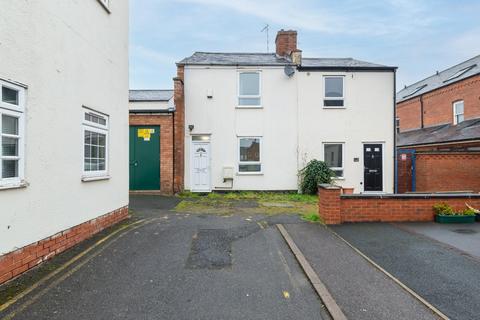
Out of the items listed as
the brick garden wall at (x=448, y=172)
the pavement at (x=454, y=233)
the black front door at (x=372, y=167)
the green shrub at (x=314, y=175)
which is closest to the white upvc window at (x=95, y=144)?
the pavement at (x=454, y=233)

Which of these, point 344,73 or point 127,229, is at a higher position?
point 344,73

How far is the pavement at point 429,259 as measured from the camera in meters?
3.64

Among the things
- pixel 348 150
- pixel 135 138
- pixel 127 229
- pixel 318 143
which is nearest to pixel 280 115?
pixel 318 143

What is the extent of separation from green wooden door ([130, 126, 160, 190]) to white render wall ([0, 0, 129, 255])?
5.71 meters

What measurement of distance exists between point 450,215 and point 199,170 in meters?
9.58

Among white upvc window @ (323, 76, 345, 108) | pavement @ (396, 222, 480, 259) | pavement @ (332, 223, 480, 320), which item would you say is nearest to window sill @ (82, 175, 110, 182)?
pavement @ (332, 223, 480, 320)

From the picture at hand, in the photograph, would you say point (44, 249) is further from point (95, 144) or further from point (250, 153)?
→ point (250, 153)

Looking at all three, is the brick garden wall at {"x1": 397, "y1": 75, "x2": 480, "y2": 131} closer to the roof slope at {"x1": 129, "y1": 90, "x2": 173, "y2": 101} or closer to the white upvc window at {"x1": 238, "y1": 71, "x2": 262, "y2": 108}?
the white upvc window at {"x1": 238, "y1": 71, "x2": 262, "y2": 108}

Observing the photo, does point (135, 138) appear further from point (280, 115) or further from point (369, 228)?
point (369, 228)

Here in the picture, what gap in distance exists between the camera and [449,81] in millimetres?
22344

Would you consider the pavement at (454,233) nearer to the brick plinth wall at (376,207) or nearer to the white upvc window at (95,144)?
the brick plinth wall at (376,207)

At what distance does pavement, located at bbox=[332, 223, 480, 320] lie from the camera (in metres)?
3.64

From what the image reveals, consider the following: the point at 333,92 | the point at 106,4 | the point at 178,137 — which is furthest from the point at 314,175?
the point at 106,4

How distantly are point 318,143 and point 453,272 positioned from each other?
390 inches
